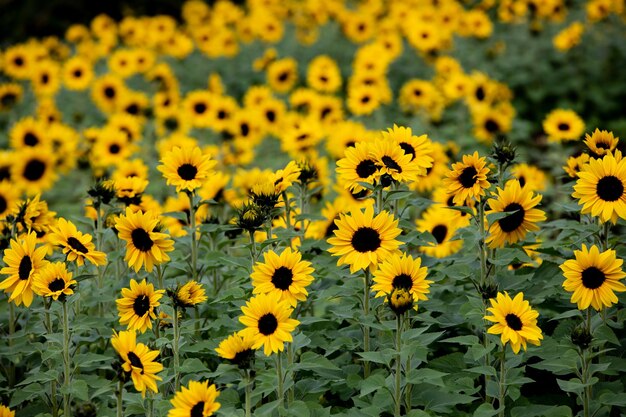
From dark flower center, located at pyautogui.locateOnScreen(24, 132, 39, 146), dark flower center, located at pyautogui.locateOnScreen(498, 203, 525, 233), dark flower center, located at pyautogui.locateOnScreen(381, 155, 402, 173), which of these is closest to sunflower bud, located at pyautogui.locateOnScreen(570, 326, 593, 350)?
dark flower center, located at pyautogui.locateOnScreen(498, 203, 525, 233)

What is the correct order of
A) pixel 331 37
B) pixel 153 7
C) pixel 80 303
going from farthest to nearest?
1. pixel 153 7
2. pixel 331 37
3. pixel 80 303

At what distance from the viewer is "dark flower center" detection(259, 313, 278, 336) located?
3051mm

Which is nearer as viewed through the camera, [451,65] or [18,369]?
[18,369]

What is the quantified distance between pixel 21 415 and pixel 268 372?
1344 millimetres

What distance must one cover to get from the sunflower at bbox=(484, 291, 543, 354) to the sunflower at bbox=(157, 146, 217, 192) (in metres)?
1.66

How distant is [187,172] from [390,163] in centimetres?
111

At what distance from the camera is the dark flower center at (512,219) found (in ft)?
11.8

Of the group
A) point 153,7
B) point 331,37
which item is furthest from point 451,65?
point 153,7

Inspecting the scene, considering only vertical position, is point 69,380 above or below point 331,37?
below

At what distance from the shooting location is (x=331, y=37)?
43.7 feet

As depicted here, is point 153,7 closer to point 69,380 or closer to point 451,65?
point 451,65

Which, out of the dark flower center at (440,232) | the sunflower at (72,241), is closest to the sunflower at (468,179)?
the dark flower center at (440,232)

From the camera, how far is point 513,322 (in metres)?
3.14

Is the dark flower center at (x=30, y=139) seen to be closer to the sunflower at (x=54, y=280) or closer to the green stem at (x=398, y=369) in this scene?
the sunflower at (x=54, y=280)
